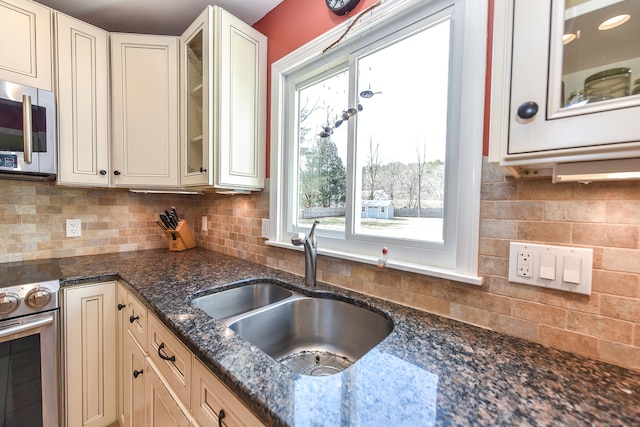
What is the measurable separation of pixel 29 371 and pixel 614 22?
2.33 metres

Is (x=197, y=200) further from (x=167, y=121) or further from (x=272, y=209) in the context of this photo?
(x=272, y=209)

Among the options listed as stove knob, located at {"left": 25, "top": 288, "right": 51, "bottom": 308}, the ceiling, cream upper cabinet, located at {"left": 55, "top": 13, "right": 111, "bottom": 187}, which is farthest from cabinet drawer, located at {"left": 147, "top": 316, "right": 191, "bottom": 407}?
the ceiling

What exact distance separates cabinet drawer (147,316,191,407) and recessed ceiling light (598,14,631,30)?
4.35ft

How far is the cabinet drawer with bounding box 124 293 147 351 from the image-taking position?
1163 mm

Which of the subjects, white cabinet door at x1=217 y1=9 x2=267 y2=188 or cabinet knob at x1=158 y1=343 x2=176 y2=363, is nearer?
cabinet knob at x1=158 y1=343 x2=176 y2=363

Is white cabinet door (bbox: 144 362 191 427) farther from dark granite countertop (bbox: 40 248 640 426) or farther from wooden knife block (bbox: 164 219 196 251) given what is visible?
wooden knife block (bbox: 164 219 196 251)

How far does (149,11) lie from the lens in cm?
170

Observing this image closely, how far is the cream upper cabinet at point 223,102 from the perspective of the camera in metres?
1.46

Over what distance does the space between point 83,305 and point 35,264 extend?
0.54 meters

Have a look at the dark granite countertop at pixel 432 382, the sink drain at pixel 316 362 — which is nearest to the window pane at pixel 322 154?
the sink drain at pixel 316 362

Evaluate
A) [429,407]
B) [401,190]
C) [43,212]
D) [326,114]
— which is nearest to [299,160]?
[326,114]

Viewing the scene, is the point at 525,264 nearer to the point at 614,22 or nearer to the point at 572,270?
the point at 572,270

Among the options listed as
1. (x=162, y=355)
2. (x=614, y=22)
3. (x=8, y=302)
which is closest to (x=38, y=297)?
(x=8, y=302)

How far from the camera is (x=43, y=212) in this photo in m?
1.70
